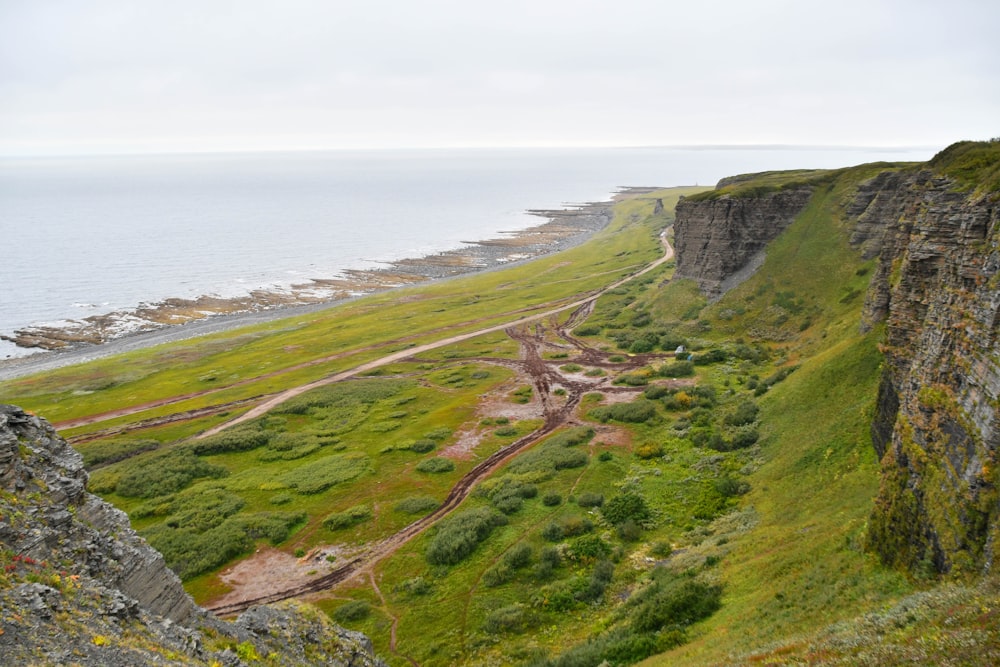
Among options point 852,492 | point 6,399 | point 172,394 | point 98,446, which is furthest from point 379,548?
point 6,399

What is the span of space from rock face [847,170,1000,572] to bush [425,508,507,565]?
21174 mm

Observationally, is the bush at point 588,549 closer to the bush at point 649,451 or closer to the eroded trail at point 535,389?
the eroded trail at point 535,389

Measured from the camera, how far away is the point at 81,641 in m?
12.7

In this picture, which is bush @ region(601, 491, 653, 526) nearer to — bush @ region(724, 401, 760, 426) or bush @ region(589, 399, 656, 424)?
bush @ region(724, 401, 760, 426)

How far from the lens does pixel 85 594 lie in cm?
1445

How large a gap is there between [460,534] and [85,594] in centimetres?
2255

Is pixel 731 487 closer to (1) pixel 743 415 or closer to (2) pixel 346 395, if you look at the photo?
(1) pixel 743 415

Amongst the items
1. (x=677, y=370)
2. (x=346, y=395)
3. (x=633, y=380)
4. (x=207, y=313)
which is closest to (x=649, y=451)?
(x=633, y=380)

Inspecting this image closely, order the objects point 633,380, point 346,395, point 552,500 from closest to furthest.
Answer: point 552,500 → point 633,380 → point 346,395

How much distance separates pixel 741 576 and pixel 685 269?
67.4m

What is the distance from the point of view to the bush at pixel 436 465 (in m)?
46.0

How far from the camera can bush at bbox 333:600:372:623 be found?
29.0 meters

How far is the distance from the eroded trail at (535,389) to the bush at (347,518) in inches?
141

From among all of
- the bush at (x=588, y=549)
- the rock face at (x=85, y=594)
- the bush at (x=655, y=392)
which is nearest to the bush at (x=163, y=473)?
the rock face at (x=85, y=594)
